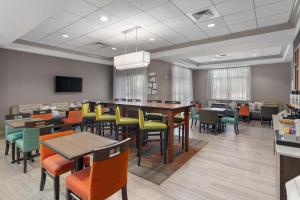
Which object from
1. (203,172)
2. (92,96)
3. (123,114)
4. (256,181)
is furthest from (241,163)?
(92,96)

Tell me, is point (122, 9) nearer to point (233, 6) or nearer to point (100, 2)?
point (100, 2)

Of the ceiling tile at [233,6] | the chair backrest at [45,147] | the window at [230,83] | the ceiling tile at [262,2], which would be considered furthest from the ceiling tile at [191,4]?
the window at [230,83]

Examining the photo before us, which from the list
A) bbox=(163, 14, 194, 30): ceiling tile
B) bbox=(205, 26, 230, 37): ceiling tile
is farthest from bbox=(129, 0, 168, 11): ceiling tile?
bbox=(205, 26, 230, 37): ceiling tile

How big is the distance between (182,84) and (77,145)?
7.48m

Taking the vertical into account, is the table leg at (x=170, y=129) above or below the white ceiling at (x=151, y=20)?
below

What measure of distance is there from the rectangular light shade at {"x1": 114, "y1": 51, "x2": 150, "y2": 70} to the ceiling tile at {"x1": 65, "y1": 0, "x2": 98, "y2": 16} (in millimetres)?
1332

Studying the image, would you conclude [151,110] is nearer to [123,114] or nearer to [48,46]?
[123,114]

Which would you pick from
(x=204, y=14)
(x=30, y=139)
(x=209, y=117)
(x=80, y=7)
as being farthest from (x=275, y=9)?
(x=30, y=139)

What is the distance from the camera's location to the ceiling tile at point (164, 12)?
2963 millimetres

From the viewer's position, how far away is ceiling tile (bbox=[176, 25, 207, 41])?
13.0 ft

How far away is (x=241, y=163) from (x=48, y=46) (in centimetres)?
613

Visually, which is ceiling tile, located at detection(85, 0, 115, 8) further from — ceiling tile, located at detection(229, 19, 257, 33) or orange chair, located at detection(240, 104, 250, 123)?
orange chair, located at detection(240, 104, 250, 123)

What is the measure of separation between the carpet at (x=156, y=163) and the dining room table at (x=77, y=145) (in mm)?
1091

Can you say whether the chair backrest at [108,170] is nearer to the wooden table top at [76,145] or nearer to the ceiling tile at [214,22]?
the wooden table top at [76,145]
